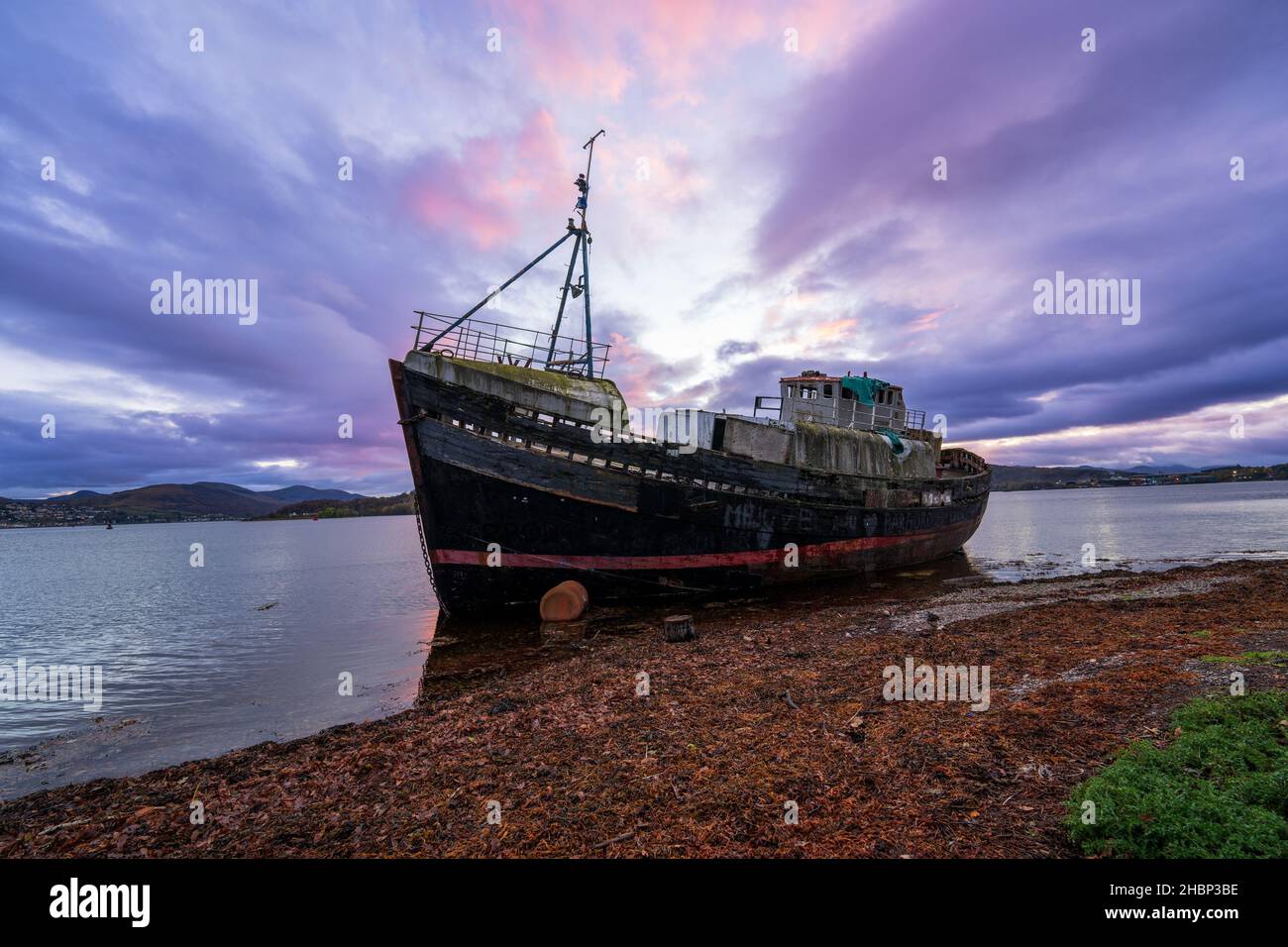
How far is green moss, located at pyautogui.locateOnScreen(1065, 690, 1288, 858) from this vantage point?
3609mm

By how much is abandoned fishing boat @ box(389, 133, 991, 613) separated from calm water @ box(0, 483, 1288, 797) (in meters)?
4.03

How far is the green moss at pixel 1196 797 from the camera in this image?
361cm

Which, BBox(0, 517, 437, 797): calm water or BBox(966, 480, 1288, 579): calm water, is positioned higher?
BBox(966, 480, 1288, 579): calm water

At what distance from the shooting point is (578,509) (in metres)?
16.7

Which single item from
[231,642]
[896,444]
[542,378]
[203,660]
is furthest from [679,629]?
[896,444]

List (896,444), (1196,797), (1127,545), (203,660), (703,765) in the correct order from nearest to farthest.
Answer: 1. (1196,797)
2. (703,765)
3. (203,660)
4. (896,444)
5. (1127,545)

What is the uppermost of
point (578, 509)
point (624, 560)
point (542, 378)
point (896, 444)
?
point (542, 378)

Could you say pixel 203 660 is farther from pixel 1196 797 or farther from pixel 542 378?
pixel 1196 797

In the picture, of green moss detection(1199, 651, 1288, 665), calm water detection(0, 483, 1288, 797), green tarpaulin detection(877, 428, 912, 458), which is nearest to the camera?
green moss detection(1199, 651, 1288, 665)

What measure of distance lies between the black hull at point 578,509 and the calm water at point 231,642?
3.83 meters

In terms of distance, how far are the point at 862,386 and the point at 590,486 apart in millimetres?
Result: 17665

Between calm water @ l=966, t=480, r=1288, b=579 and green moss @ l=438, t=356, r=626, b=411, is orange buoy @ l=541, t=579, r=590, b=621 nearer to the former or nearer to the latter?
green moss @ l=438, t=356, r=626, b=411

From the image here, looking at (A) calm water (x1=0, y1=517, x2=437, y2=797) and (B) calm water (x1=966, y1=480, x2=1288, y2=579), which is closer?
(A) calm water (x1=0, y1=517, x2=437, y2=797)

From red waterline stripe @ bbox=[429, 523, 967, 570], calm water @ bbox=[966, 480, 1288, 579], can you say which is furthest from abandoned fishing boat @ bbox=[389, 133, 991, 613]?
calm water @ bbox=[966, 480, 1288, 579]
